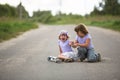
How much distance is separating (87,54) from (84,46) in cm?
25

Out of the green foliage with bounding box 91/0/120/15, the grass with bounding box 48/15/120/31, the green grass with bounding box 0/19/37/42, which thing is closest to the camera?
the green grass with bounding box 0/19/37/42

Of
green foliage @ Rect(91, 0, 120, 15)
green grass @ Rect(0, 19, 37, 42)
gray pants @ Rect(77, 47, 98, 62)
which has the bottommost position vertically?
gray pants @ Rect(77, 47, 98, 62)

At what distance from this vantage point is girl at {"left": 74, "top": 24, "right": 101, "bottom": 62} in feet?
31.4

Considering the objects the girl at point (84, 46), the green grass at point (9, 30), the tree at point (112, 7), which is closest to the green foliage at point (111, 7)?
the tree at point (112, 7)

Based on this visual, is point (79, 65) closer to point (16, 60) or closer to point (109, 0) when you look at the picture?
point (16, 60)

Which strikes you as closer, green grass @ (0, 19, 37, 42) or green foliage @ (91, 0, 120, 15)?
green grass @ (0, 19, 37, 42)

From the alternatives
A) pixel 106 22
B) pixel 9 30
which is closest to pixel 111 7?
pixel 106 22

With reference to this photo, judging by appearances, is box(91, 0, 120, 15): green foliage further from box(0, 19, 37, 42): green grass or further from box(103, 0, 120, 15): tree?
box(0, 19, 37, 42): green grass

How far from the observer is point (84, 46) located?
31.6 ft

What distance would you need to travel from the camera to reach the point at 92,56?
9523mm

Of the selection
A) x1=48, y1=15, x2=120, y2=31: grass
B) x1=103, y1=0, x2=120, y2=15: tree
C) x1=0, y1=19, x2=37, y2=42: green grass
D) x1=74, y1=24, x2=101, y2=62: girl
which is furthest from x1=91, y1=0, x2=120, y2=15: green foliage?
x1=74, y1=24, x2=101, y2=62: girl

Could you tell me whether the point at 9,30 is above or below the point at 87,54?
above

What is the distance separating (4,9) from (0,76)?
169 ft

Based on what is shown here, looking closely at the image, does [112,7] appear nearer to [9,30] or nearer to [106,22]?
[106,22]
